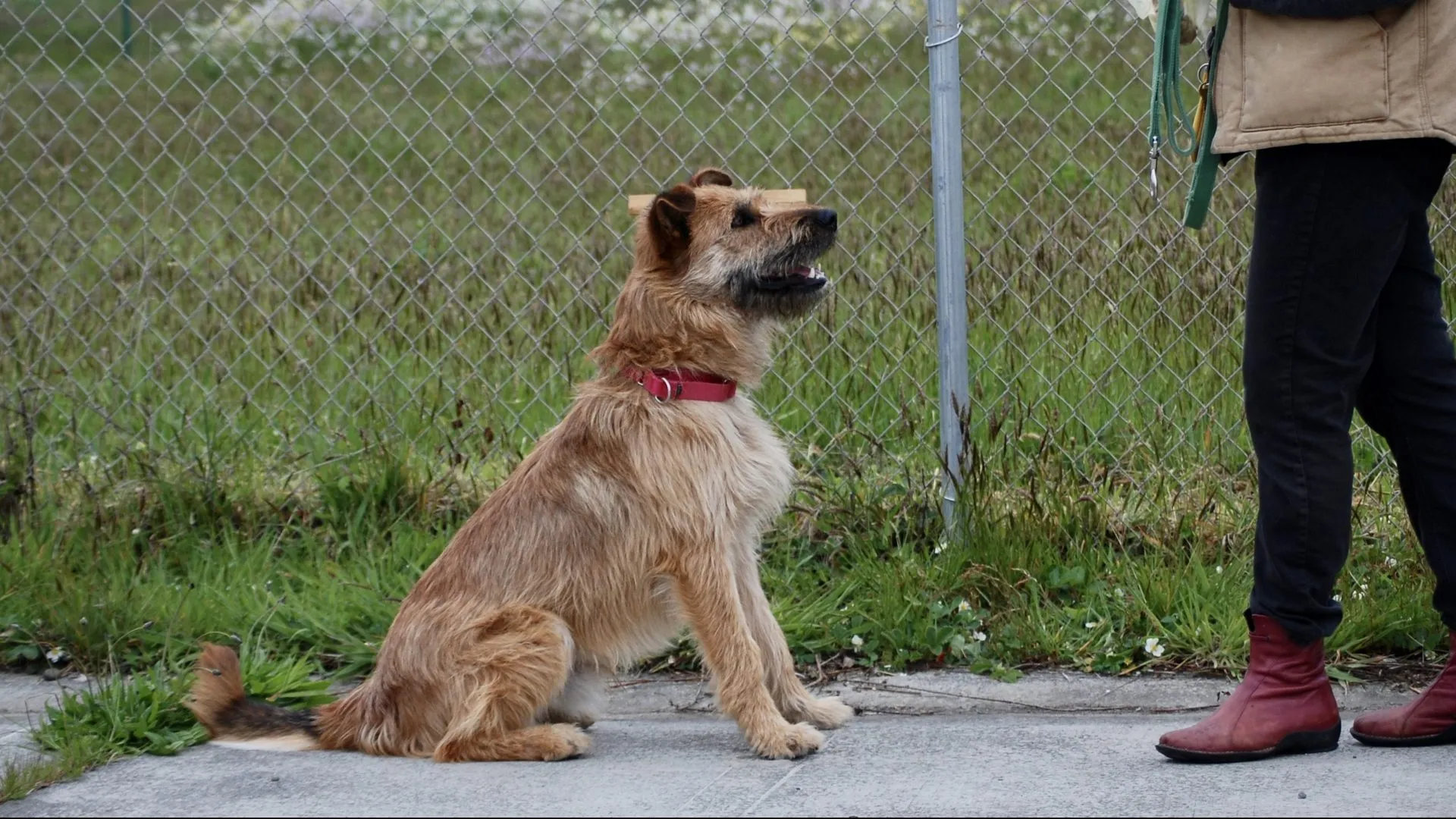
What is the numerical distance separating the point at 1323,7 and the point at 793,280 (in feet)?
4.55

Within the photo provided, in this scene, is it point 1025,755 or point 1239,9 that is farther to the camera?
point 1025,755

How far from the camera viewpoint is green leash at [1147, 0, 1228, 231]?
3.07 m

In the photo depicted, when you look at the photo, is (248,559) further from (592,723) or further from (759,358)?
(759,358)

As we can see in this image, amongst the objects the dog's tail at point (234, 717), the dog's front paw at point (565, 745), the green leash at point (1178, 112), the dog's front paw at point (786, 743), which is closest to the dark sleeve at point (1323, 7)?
the green leash at point (1178, 112)

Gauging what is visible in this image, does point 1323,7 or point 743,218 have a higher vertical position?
point 1323,7

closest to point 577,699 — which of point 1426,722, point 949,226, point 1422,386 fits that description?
point 949,226

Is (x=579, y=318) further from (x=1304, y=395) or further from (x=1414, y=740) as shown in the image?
(x=1414, y=740)

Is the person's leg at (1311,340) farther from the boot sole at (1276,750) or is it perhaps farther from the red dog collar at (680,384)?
the red dog collar at (680,384)

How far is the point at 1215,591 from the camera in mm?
3857

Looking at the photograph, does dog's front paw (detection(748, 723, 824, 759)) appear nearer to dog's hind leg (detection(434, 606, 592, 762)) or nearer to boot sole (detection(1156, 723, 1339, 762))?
dog's hind leg (detection(434, 606, 592, 762))

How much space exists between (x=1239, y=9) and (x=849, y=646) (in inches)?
77.5

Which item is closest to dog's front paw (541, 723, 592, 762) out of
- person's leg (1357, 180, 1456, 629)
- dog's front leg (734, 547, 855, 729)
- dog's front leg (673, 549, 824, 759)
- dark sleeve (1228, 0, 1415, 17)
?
dog's front leg (673, 549, 824, 759)

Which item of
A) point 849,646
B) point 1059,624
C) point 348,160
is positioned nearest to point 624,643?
point 849,646

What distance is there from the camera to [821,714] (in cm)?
351
